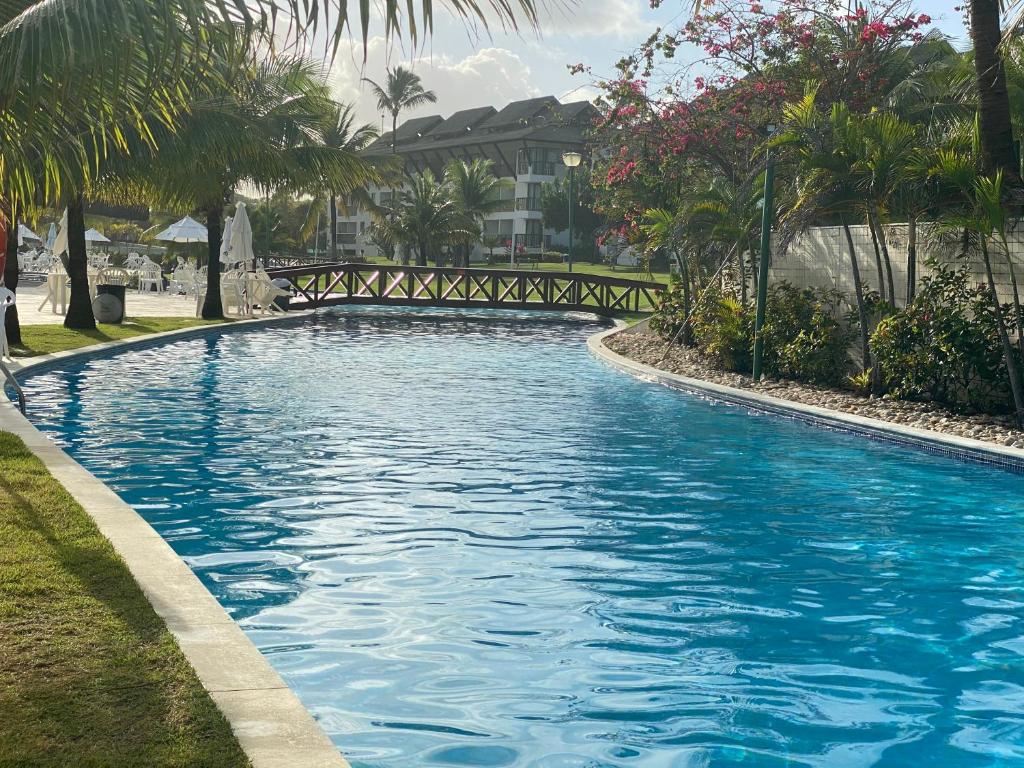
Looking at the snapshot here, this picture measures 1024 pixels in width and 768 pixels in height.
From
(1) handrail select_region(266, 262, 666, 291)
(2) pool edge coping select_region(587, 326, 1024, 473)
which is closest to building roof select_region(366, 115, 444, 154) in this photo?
(1) handrail select_region(266, 262, 666, 291)

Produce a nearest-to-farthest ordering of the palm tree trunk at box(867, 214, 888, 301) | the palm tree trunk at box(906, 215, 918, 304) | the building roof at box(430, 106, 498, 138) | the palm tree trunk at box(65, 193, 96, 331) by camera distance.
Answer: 1. the palm tree trunk at box(906, 215, 918, 304)
2. the palm tree trunk at box(867, 214, 888, 301)
3. the palm tree trunk at box(65, 193, 96, 331)
4. the building roof at box(430, 106, 498, 138)

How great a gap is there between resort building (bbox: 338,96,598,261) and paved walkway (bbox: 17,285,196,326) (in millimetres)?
39852

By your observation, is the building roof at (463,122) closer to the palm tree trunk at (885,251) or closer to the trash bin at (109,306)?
the trash bin at (109,306)

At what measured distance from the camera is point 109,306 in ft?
78.7

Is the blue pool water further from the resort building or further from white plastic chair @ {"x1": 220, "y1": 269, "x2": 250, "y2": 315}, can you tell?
the resort building

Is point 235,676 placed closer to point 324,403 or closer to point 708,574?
point 708,574

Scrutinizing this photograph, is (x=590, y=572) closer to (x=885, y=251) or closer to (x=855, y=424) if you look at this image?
(x=855, y=424)

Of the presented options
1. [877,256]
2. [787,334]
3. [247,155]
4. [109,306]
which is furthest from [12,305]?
[877,256]

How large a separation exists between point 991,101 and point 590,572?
31.6ft

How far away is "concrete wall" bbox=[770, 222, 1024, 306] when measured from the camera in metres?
13.6

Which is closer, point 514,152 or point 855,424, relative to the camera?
point 855,424

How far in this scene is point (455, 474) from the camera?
33.7 ft

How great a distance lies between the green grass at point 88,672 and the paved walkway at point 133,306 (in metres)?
18.5

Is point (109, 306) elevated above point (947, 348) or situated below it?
above
